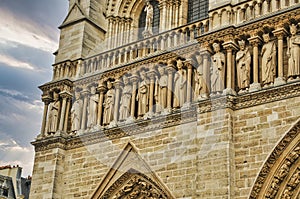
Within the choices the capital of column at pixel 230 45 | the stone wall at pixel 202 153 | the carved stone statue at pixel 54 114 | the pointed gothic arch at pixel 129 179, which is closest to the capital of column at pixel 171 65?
the stone wall at pixel 202 153

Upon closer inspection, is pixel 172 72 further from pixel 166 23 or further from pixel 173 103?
pixel 166 23

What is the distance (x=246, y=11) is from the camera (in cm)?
1313

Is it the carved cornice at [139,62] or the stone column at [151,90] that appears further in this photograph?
the stone column at [151,90]

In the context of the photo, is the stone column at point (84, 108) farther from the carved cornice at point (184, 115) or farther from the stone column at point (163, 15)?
the stone column at point (163, 15)

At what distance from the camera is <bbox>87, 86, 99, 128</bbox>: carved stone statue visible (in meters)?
14.9

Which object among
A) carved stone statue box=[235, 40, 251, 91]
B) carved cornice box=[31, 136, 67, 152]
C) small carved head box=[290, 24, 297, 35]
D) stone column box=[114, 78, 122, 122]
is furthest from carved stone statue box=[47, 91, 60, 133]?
small carved head box=[290, 24, 297, 35]

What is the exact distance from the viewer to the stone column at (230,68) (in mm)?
12367

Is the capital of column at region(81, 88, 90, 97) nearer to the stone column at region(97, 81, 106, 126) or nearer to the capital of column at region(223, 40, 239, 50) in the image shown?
the stone column at region(97, 81, 106, 126)

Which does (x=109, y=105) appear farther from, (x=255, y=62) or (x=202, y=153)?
(x=255, y=62)

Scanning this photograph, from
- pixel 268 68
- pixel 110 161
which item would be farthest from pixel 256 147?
pixel 110 161

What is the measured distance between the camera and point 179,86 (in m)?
13.6

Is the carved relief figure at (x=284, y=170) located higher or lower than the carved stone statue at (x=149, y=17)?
lower

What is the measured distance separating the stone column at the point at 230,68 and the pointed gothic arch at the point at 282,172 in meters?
1.61

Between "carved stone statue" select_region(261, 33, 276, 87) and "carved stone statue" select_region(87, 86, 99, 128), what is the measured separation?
463cm
